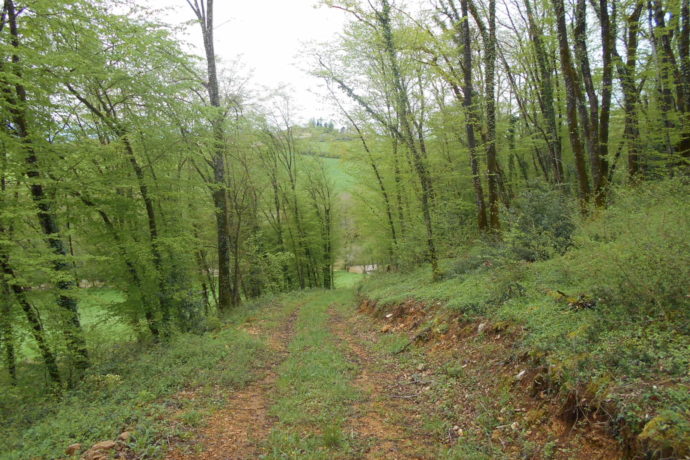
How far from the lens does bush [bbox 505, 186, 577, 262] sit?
8033 mm

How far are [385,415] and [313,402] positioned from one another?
1.11m

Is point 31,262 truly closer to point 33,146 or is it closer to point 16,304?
point 16,304

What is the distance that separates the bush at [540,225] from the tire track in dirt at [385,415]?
424cm

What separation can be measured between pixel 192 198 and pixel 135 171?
1.68 meters

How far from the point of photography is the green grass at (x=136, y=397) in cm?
441

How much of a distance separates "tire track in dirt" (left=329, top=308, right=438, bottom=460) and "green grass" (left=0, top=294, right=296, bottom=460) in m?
2.24

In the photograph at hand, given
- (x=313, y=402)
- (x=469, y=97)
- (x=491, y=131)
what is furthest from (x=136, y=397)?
(x=469, y=97)

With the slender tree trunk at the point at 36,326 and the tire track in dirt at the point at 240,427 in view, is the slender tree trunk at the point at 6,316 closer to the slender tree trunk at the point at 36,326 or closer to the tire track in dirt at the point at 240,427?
the slender tree trunk at the point at 36,326

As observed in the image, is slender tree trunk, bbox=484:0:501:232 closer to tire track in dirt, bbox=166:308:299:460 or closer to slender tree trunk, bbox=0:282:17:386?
tire track in dirt, bbox=166:308:299:460

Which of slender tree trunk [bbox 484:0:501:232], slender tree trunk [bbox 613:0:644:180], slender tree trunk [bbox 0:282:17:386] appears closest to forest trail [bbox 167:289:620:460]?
slender tree trunk [bbox 0:282:17:386]

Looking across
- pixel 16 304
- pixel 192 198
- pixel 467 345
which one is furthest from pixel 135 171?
pixel 467 345

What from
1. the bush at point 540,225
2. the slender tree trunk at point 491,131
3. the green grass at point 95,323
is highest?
the slender tree trunk at point 491,131

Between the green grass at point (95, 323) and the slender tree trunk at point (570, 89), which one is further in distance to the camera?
the slender tree trunk at point (570, 89)

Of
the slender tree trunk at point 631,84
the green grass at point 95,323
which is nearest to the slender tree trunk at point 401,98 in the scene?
the slender tree trunk at point 631,84
